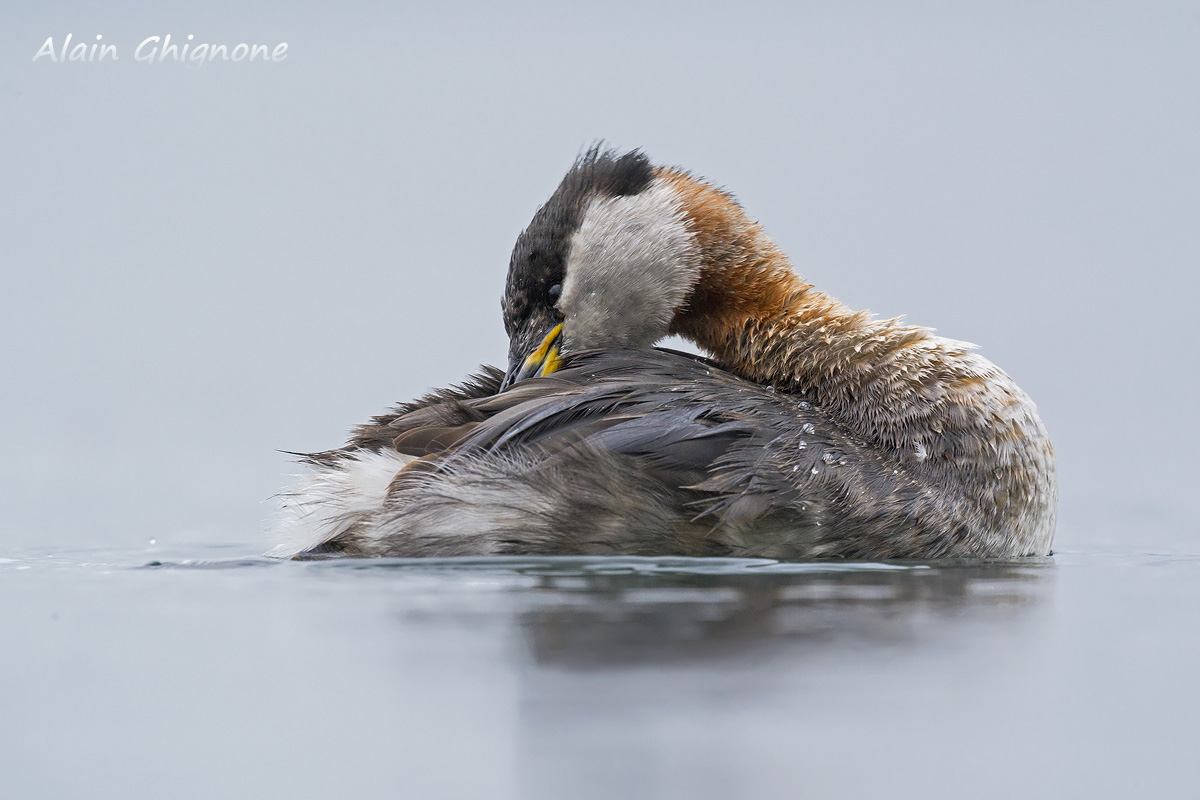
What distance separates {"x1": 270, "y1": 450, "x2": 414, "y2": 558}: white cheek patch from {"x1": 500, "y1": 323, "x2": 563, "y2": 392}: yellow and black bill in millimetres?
661

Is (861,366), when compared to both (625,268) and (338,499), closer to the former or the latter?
(625,268)

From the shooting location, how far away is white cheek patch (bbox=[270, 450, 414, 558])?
13.6 feet

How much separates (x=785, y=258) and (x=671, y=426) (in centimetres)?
116

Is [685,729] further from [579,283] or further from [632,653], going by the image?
[579,283]

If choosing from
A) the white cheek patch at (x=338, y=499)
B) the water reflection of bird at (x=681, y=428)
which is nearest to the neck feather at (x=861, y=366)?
the water reflection of bird at (x=681, y=428)

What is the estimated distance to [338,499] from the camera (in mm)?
4191

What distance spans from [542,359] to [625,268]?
45 centimetres

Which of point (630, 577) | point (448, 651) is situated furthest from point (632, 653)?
point (630, 577)

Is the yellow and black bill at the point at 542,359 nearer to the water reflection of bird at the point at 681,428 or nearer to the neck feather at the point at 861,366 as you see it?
the water reflection of bird at the point at 681,428

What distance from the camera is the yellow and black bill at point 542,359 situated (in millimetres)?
4734

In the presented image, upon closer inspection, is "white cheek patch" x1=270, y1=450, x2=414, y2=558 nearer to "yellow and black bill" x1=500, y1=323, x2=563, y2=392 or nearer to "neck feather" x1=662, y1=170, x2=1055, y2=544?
"yellow and black bill" x1=500, y1=323, x2=563, y2=392

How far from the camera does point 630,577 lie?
149 inches

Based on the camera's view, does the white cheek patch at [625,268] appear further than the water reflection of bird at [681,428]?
Yes

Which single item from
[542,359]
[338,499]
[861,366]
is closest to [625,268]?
[542,359]
